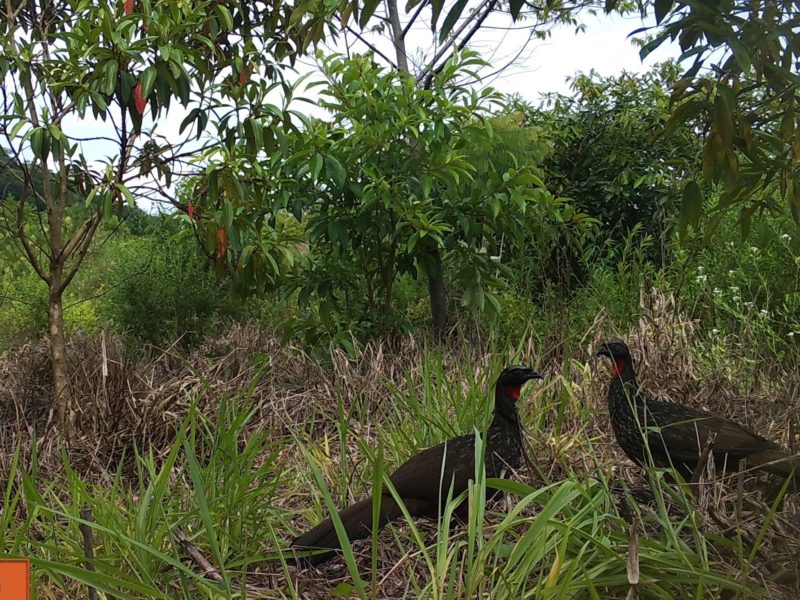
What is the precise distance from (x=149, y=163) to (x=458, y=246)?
205 cm

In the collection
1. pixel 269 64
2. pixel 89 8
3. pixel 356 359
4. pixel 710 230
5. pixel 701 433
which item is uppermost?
pixel 89 8

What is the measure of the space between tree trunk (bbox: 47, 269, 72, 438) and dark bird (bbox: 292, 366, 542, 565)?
85.4 inches

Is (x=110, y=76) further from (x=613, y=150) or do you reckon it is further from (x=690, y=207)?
(x=613, y=150)

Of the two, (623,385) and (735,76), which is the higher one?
(735,76)

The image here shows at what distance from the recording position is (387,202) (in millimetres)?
4453

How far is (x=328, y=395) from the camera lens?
4.43 meters

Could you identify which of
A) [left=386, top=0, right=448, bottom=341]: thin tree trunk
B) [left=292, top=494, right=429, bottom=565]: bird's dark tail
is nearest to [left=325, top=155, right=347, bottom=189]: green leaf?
[left=386, top=0, right=448, bottom=341]: thin tree trunk

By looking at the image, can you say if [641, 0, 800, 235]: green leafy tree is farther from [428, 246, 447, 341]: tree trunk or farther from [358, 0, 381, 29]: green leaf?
[428, 246, 447, 341]: tree trunk

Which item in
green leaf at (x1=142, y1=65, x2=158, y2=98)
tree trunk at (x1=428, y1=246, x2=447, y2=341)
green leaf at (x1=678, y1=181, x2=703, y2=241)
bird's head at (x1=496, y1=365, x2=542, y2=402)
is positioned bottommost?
bird's head at (x1=496, y1=365, x2=542, y2=402)

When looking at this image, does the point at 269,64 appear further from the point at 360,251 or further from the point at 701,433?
the point at 701,433

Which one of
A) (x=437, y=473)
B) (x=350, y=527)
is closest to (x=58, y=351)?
(x=350, y=527)

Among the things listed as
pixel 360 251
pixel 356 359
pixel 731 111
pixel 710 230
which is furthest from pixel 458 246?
pixel 731 111
